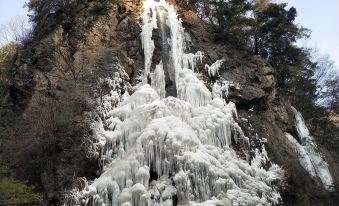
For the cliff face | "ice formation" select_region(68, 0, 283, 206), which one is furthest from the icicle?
the cliff face

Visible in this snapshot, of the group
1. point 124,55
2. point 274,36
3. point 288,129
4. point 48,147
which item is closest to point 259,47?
point 274,36

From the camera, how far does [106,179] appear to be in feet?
42.2

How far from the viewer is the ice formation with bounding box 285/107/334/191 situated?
19438 mm

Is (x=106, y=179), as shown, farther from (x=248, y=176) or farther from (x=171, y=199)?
(x=248, y=176)

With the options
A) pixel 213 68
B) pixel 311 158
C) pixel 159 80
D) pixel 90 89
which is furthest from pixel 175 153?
pixel 311 158

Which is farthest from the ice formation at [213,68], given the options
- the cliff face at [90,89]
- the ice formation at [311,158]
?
the ice formation at [311,158]

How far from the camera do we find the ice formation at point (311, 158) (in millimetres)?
19438

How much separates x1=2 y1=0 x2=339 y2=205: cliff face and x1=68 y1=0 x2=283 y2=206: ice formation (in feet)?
2.59

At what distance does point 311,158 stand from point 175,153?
9500 mm

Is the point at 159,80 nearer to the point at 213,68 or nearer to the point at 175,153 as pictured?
the point at 213,68

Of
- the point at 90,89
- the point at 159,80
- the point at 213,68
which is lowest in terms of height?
the point at 90,89

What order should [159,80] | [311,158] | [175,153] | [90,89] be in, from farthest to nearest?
1. [311,158]
2. [159,80]
3. [90,89]
4. [175,153]

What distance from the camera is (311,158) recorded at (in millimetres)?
20312

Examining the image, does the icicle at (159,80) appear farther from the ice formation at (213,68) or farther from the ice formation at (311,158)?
the ice formation at (311,158)
